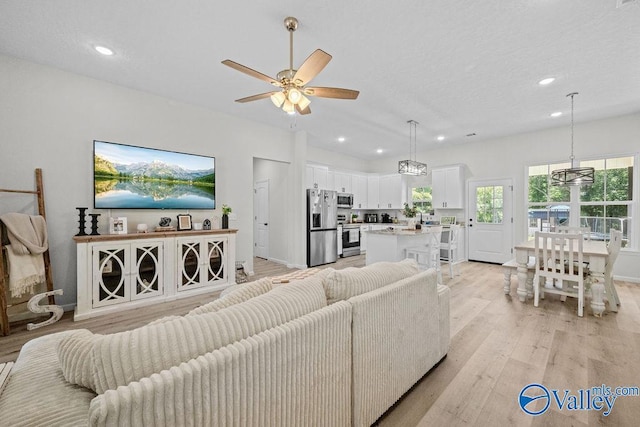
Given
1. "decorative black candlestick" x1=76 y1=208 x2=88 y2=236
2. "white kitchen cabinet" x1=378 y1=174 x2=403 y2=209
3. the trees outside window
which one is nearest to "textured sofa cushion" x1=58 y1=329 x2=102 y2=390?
"decorative black candlestick" x1=76 y1=208 x2=88 y2=236

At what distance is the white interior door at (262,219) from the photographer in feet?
21.2

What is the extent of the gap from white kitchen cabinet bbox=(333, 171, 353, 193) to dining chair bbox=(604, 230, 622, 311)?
16.3ft

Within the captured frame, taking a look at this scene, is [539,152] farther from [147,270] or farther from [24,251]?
[24,251]

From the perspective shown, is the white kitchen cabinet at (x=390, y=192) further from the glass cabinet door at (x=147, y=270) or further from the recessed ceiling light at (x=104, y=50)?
the recessed ceiling light at (x=104, y=50)

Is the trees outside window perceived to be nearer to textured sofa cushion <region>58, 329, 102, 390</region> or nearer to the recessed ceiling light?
the recessed ceiling light

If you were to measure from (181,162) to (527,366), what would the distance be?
4.68 metres

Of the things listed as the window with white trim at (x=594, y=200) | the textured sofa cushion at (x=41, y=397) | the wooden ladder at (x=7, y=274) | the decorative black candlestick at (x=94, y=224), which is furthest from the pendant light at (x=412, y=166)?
the wooden ladder at (x=7, y=274)

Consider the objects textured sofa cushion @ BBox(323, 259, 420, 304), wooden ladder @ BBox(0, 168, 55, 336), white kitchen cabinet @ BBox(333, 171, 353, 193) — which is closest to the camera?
textured sofa cushion @ BBox(323, 259, 420, 304)

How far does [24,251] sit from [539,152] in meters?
8.21

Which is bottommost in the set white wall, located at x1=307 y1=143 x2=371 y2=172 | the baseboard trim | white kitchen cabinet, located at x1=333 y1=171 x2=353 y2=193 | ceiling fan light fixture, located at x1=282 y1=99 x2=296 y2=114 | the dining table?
the baseboard trim

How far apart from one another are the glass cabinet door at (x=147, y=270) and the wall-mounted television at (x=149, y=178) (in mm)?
684

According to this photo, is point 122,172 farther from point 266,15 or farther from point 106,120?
point 266,15

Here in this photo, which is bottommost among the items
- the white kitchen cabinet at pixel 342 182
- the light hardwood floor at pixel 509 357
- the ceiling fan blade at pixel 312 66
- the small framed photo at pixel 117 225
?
the light hardwood floor at pixel 509 357

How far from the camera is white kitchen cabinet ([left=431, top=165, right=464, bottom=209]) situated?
628 cm
